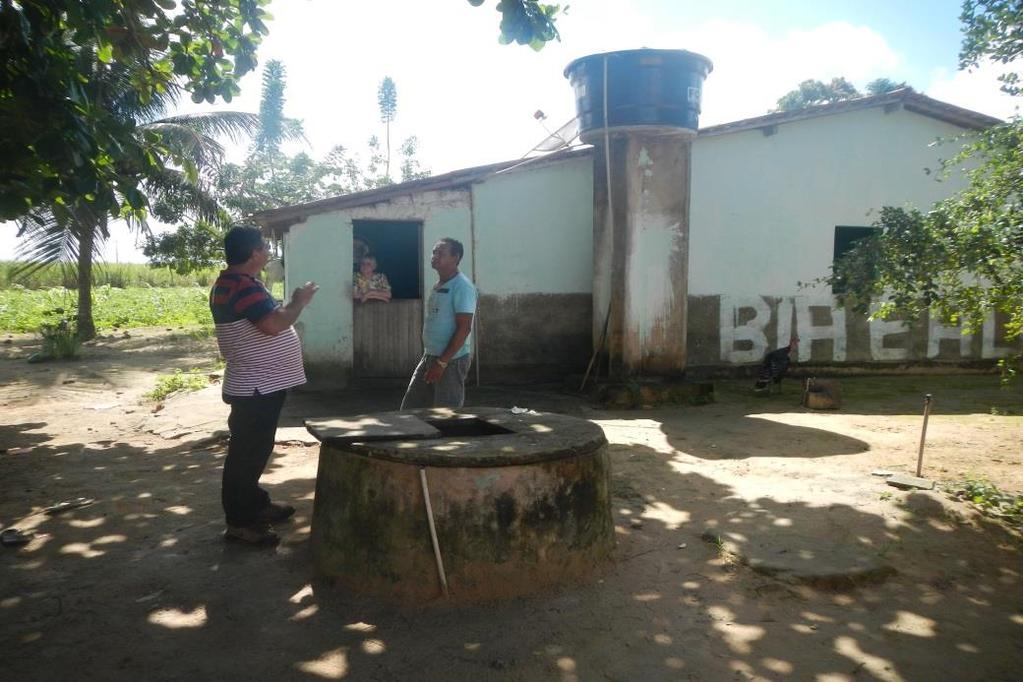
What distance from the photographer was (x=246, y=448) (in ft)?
12.9

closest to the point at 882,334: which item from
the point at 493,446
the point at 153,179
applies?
the point at 493,446

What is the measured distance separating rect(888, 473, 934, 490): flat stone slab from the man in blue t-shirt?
3096 millimetres

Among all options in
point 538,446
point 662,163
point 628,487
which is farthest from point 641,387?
point 538,446

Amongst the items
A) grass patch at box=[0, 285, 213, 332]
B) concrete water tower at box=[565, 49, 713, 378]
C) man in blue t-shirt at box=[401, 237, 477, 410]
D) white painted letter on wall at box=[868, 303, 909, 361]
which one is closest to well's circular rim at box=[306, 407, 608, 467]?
man in blue t-shirt at box=[401, 237, 477, 410]

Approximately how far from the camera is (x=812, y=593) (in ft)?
11.4

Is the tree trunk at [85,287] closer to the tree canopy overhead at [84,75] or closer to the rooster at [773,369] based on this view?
the tree canopy overhead at [84,75]

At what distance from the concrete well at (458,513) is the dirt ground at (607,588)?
0.38ft

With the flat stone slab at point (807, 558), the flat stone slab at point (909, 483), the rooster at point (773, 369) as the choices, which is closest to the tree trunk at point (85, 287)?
the rooster at point (773, 369)

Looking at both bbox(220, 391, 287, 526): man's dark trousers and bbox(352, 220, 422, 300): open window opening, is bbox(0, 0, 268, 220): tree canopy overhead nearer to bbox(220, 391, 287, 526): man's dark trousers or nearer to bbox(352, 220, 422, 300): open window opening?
bbox(220, 391, 287, 526): man's dark trousers

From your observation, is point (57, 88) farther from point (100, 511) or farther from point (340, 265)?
point (340, 265)

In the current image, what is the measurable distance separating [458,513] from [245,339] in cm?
153

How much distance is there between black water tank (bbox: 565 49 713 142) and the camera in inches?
330

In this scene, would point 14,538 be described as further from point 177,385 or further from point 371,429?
point 177,385

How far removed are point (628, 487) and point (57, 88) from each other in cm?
444
